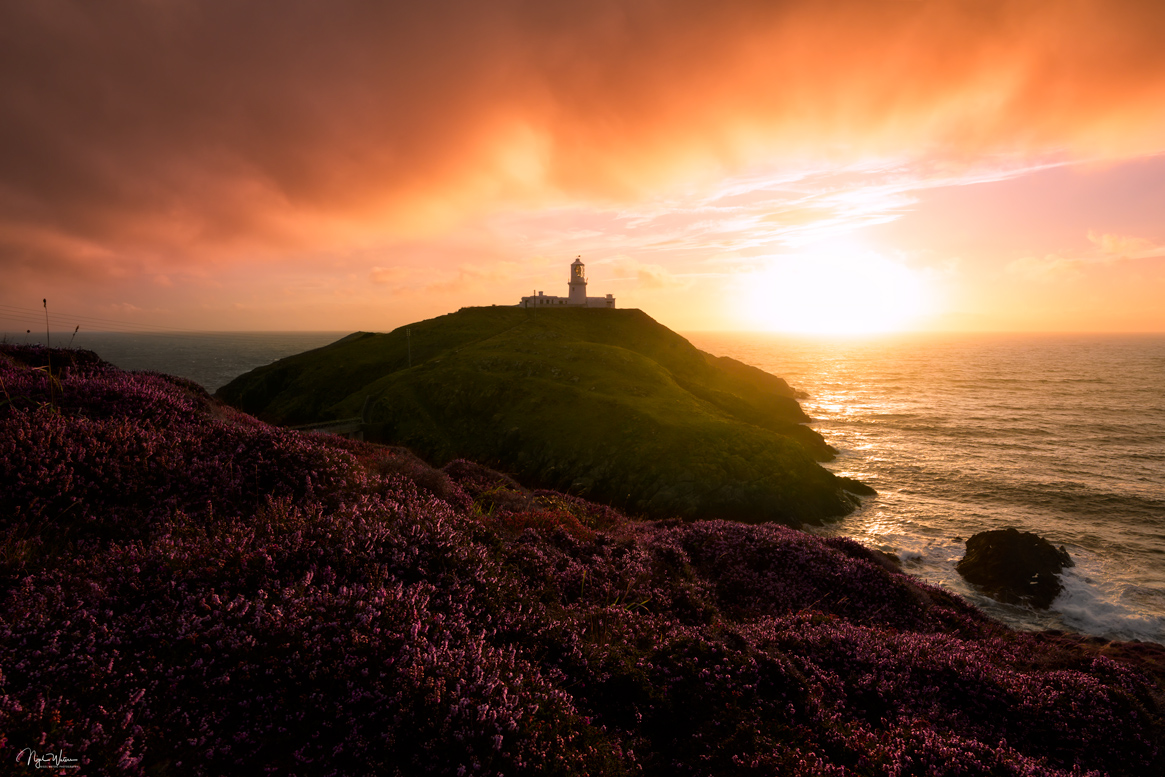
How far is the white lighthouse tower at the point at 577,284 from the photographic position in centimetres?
10175

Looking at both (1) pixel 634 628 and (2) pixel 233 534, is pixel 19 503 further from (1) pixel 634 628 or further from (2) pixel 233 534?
(1) pixel 634 628

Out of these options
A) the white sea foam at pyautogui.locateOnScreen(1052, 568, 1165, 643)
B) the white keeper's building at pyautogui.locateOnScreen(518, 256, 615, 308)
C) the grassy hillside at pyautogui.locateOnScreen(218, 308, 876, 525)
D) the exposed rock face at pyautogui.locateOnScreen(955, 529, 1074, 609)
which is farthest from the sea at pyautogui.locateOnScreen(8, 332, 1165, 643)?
the white keeper's building at pyautogui.locateOnScreen(518, 256, 615, 308)

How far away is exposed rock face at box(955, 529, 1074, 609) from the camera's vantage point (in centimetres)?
2723

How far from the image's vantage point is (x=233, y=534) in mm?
6258

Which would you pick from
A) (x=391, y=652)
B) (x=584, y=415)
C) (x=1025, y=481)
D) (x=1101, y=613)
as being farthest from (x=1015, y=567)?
(x=391, y=652)

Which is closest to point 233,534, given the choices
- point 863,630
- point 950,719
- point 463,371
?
point 950,719

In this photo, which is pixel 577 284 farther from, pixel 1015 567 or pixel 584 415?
pixel 1015 567

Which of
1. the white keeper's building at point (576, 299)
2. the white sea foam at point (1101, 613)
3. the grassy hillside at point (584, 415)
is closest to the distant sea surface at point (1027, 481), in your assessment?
the white sea foam at point (1101, 613)

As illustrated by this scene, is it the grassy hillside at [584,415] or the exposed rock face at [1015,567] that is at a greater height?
the grassy hillside at [584,415]

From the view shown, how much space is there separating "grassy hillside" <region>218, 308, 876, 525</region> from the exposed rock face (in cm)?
1063

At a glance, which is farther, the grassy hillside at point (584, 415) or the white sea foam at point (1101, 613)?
the grassy hillside at point (584, 415)

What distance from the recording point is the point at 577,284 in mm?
102625

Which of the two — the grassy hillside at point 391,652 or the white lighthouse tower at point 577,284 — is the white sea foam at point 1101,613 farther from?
the white lighthouse tower at point 577,284

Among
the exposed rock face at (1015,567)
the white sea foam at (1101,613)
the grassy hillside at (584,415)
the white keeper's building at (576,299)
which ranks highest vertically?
the white keeper's building at (576,299)
